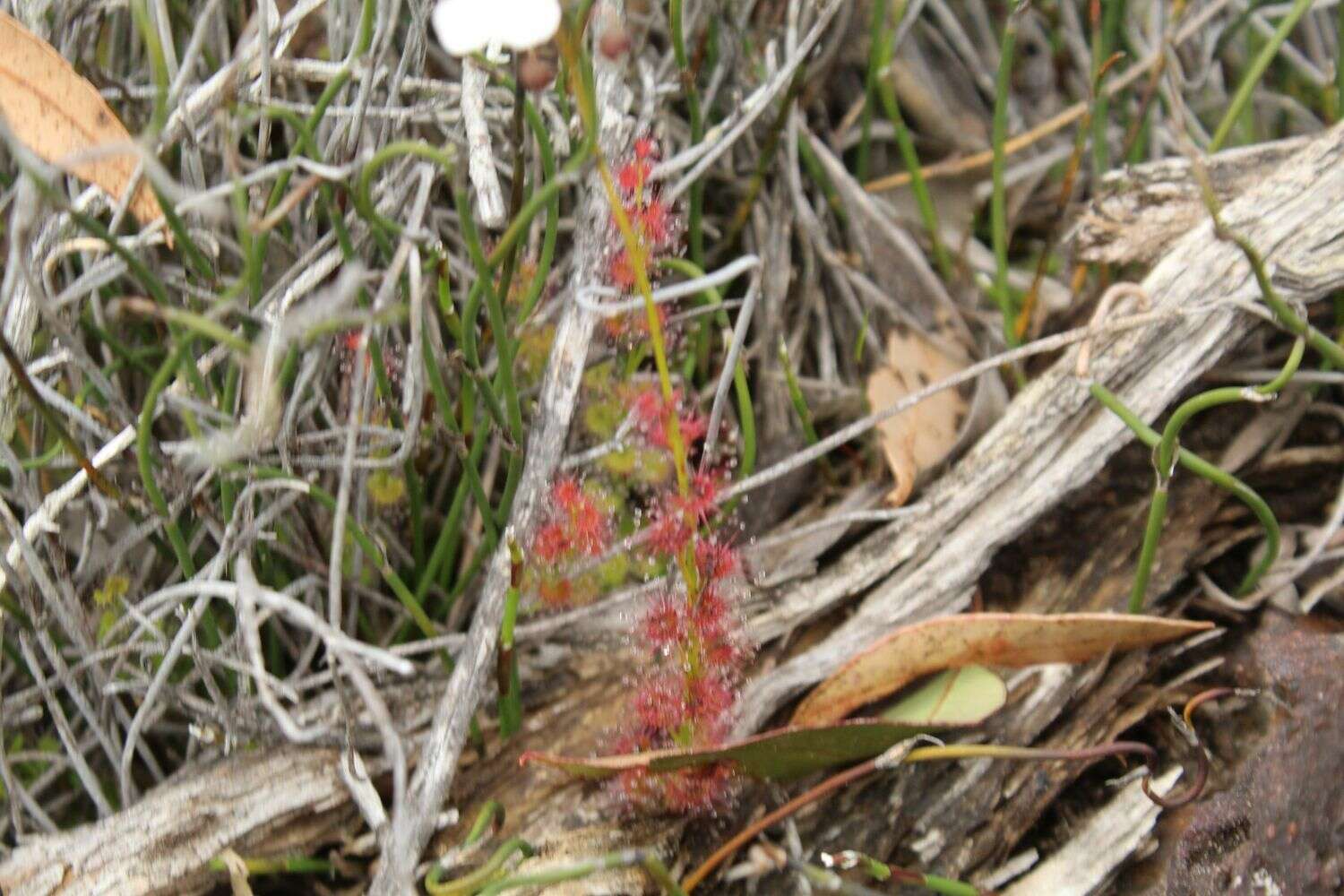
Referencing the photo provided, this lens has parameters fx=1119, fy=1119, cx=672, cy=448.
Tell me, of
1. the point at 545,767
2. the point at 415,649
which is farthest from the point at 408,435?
the point at 545,767

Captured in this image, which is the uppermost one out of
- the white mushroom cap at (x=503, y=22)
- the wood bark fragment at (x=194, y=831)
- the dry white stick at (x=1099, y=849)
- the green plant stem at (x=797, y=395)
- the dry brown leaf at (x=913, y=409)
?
the white mushroom cap at (x=503, y=22)

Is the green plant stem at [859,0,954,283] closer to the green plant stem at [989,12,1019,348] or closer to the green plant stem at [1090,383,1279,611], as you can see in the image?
the green plant stem at [989,12,1019,348]

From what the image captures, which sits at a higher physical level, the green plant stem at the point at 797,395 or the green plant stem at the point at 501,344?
the green plant stem at the point at 501,344

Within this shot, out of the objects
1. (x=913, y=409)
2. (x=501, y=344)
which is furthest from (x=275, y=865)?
(x=913, y=409)

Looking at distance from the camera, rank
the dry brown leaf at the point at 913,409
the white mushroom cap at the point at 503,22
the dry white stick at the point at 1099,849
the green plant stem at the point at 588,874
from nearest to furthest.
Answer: the white mushroom cap at the point at 503,22 → the green plant stem at the point at 588,874 → the dry white stick at the point at 1099,849 → the dry brown leaf at the point at 913,409

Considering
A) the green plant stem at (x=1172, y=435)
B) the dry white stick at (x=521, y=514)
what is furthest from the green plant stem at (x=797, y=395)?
A: the green plant stem at (x=1172, y=435)

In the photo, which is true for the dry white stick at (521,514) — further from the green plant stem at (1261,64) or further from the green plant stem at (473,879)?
the green plant stem at (1261,64)
